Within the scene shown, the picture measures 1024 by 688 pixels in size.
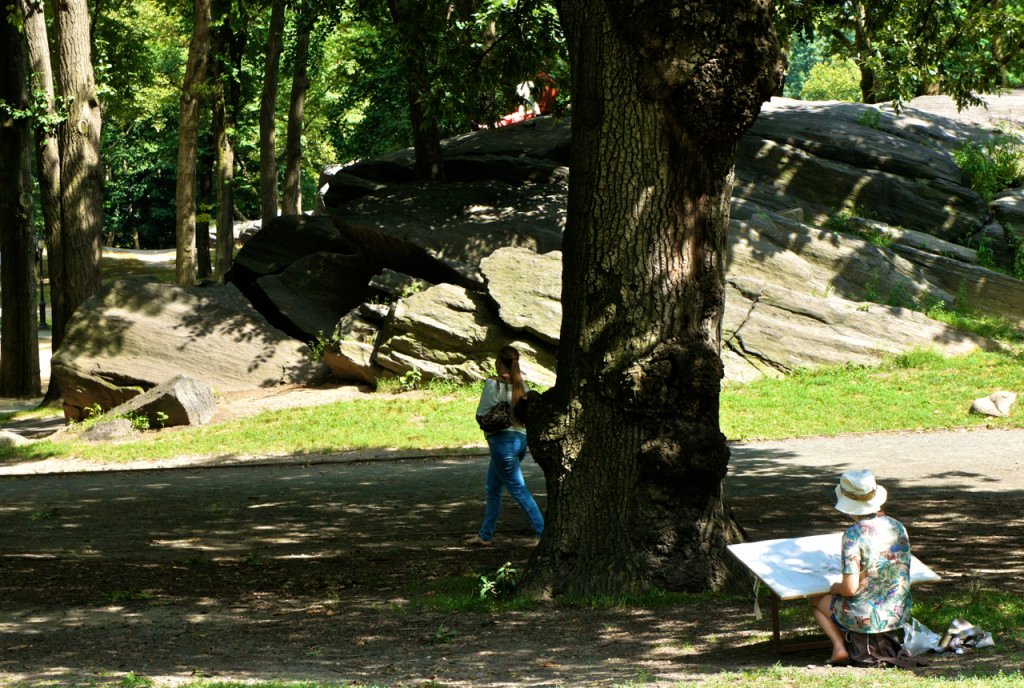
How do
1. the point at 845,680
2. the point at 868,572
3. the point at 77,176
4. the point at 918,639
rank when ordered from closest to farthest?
the point at 845,680 → the point at 868,572 → the point at 918,639 → the point at 77,176

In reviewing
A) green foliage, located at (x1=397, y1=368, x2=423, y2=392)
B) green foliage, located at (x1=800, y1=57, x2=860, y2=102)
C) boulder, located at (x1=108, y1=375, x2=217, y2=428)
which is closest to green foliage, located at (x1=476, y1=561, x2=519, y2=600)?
boulder, located at (x1=108, y1=375, x2=217, y2=428)

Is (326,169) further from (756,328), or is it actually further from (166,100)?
(756,328)

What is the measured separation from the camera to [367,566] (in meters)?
10.0

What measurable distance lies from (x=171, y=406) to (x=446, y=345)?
15.0 ft

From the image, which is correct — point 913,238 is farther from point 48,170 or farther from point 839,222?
point 48,170

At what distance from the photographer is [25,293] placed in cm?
2333

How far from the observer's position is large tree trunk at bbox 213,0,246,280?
31.7 m

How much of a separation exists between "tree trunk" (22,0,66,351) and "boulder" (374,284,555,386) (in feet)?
22.8

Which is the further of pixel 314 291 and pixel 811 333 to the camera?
pixel 314 291

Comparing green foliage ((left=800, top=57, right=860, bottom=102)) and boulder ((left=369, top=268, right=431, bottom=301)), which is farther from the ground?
green foliage ((left=800, top=57, right=860, bottom=102))

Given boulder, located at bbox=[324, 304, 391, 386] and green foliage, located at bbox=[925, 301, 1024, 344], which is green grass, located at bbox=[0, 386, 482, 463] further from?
green foliage, located at bbox=[925, 301, 1024, 344]

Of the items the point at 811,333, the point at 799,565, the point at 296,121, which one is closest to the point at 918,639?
the point at 799,565

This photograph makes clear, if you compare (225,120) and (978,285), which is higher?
(225,120)

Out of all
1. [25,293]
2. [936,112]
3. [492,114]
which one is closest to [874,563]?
[492,114]
